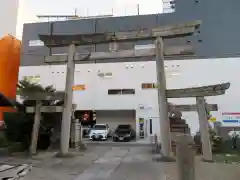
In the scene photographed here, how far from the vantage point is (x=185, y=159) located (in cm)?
402

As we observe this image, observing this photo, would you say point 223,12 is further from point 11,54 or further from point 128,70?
point 11,54

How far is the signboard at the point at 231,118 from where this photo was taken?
2494cm

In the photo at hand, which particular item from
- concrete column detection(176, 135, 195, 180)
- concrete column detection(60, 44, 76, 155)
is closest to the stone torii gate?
concrete column detection(60, 44, 76, 155)

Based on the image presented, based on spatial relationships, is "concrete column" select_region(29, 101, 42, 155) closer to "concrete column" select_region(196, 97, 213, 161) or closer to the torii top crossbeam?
the torii top crossbeam

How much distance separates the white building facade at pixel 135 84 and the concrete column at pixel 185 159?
73.8 ft

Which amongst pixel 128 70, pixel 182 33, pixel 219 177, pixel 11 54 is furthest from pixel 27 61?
pixel 219 177

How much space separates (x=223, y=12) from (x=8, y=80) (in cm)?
2841

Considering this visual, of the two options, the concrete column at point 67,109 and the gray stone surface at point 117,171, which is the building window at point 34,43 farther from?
the gray stone surface at point 117,171

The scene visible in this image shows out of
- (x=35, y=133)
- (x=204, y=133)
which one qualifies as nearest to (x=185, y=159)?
(x=204, y=133)

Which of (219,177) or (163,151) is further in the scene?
(163,151)

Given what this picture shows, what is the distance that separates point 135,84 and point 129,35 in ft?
51.1

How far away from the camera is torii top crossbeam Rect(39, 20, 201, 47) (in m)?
11.5

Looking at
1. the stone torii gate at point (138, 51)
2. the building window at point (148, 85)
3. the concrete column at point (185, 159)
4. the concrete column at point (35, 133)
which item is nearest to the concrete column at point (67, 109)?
the stone torii gate at point (138, 51)

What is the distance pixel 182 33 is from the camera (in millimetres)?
11539
